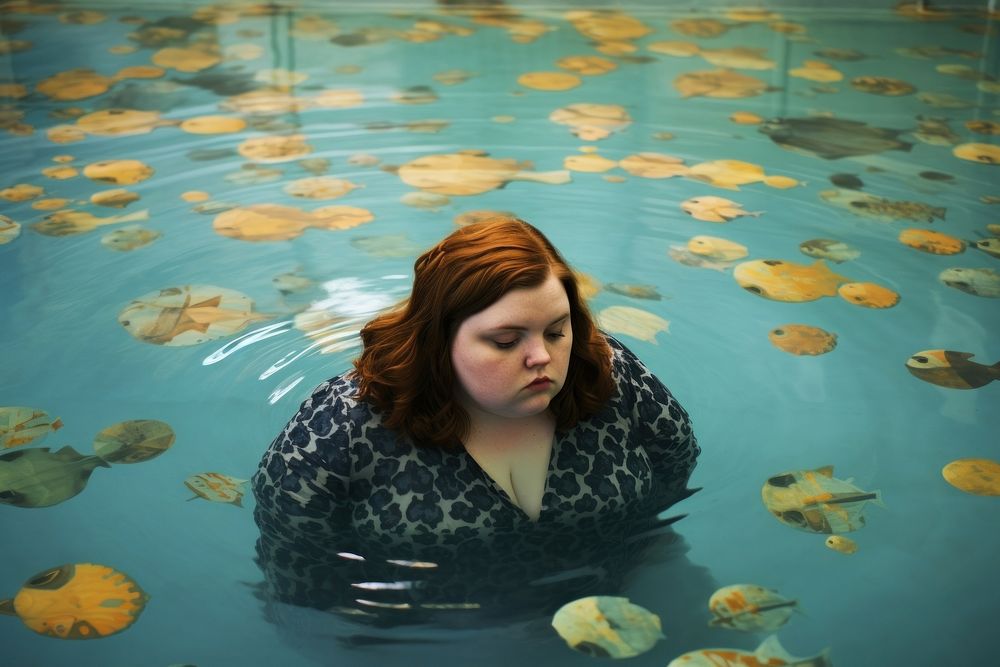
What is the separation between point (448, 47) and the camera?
543 centimetres

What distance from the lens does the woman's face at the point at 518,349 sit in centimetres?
183

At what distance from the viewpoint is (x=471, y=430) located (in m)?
1.98

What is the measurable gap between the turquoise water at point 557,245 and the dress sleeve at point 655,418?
6.6 inches

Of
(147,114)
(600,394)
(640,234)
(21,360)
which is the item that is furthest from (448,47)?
(600,394)

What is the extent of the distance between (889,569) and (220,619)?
4.05ft

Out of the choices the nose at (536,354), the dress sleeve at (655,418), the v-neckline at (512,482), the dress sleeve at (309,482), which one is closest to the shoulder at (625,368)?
the dress sleeve at (655,418)

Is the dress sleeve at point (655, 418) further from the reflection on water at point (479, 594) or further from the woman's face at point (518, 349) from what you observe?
the woman's face at point (518, 349)

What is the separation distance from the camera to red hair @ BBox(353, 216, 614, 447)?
6.03ft

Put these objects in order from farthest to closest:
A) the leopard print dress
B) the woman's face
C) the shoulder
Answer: the shoulder < the leopard print dress < the woman's face

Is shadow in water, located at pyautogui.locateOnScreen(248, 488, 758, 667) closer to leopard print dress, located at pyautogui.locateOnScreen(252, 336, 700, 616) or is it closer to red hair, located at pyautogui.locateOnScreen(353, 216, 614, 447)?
leopard print dress, located at pyautogui.locateOnScreen(252, 336, 700, 616)

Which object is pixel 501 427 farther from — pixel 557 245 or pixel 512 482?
pixel 557 245

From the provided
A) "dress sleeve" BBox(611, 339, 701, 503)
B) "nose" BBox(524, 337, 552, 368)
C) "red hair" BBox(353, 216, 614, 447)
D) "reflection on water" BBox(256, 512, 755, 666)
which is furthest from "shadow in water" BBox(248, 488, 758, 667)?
"nose" BBox(524, 337, 552, 368)

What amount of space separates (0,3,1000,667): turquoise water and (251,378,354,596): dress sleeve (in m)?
0.14

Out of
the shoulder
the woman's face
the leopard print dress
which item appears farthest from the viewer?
the shoulder
